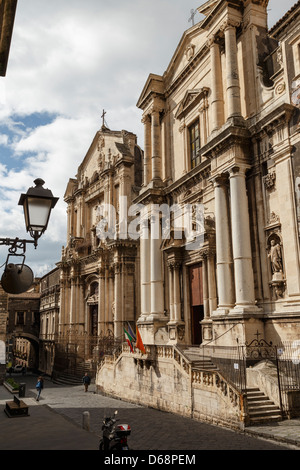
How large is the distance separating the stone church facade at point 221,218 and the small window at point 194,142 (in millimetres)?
119

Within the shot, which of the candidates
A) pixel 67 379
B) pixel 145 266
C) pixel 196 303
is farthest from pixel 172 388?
pixel 67 379

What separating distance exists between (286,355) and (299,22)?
38.3 feet

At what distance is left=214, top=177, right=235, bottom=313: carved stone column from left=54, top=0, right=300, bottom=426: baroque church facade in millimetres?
41

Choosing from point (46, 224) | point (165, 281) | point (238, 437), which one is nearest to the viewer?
point (46, 224)

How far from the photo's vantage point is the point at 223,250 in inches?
669

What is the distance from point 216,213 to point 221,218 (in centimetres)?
35

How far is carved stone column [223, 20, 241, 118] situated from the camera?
17188mm

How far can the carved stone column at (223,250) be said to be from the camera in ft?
54.3

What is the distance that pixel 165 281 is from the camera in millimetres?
23516

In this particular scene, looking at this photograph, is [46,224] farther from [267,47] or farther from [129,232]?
[129,232]

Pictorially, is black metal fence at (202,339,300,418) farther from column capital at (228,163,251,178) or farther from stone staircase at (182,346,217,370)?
column capital at (228,163,251,178)

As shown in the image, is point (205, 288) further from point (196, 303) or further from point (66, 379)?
point (66, 379)

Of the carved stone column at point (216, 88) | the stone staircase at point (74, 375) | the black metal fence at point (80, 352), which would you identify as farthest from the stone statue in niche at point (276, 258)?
the stone staircase at point (74, 375)
